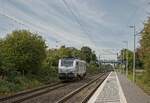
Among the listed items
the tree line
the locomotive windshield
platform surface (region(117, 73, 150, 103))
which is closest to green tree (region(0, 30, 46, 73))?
the tree line

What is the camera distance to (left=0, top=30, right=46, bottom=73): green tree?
3953cm

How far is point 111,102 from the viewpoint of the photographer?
22672 mm

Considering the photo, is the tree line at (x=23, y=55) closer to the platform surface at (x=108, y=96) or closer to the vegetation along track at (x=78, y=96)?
the vegetation along track at (x=78, y=96)

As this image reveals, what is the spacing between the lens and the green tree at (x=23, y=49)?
39531mm

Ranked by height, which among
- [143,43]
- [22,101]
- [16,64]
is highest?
[143,43]

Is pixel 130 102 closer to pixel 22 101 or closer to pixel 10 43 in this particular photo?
pixel 22 101

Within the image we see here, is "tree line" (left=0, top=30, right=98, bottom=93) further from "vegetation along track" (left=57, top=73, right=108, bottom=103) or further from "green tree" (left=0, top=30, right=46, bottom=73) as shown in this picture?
"vegetation along track" (left=57, top=73, right=108, bottom=103)

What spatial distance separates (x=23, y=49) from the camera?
4069cm

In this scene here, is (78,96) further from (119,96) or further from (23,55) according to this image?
(23,55)

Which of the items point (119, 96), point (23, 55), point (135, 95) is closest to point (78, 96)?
point (119, 96)

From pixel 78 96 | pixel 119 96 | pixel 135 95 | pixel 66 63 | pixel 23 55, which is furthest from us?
pixel 66 63

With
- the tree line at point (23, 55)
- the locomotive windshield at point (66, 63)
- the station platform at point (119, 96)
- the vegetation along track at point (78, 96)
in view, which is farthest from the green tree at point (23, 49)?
the station platform at point (119, 96)

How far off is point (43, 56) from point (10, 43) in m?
5.47

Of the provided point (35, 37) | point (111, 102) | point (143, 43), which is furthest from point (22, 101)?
point (143, 43)
